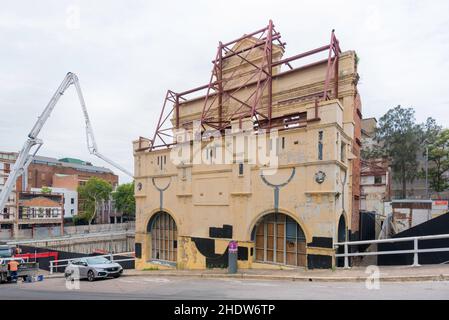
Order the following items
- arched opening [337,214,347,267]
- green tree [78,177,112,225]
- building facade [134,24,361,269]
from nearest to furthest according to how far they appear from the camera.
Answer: building facade [134,24,361,269] → arched opening [337,214,347,267] → green tree [78,177,112,225]

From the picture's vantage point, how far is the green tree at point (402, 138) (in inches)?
1220

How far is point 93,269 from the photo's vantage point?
46.8 ft

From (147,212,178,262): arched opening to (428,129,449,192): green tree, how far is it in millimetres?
29125

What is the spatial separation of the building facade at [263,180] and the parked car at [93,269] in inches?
133

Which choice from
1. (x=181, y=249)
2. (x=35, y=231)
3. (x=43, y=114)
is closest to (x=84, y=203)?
(x=35, y=231)

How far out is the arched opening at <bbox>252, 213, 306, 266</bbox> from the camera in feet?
42.0

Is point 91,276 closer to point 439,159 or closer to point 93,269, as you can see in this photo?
point 93,269

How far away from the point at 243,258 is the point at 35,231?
44.2 metres

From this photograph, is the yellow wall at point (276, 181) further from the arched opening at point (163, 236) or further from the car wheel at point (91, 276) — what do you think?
the car wheel at point (91, 276)

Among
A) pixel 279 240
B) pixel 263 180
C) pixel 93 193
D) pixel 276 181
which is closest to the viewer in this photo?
pixel 276 181

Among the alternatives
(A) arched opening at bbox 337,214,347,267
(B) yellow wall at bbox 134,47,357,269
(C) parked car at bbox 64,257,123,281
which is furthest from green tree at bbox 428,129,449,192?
(C) parked car at bbox 64,257,123,281

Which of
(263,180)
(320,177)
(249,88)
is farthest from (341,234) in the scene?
(249,88)

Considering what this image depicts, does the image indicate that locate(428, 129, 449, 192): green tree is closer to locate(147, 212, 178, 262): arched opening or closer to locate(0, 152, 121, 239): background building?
locate(147, 212, 178, 262): arched opening

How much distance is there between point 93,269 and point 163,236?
184 inches
